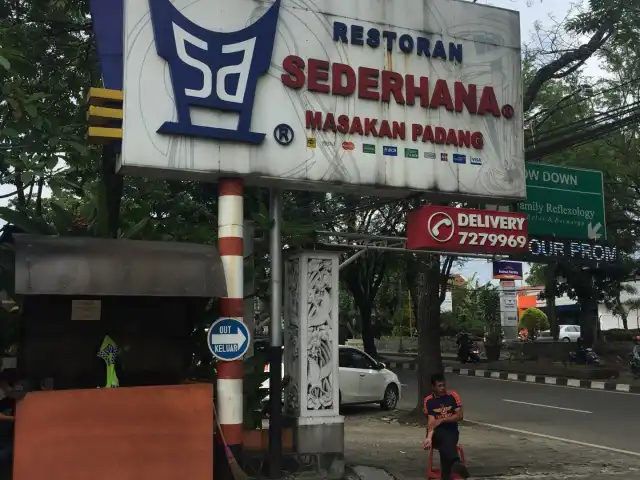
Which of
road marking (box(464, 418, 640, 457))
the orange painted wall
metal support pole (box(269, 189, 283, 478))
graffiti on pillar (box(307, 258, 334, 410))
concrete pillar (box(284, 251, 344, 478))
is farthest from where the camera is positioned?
road marking (box(464, 418, 640, 457))

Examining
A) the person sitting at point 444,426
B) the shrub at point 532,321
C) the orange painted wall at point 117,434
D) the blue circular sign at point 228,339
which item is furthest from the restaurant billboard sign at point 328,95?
the shrub at point 532,321

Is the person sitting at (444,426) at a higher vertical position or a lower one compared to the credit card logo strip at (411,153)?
lower

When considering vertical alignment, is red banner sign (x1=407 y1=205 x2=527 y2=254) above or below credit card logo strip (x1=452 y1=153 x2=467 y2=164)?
below

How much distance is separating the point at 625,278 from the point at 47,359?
78.3 ft

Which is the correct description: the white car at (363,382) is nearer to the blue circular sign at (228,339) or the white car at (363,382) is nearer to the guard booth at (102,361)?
the guard booth at (102,361)

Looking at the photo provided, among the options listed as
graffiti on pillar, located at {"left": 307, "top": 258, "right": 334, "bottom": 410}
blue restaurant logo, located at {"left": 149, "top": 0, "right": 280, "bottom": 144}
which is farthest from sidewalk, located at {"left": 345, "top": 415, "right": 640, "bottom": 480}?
blue restaurant logo, located at {"left": 149, "top": 0, "right": 280, "bottom": 144}

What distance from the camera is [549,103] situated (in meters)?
17.9

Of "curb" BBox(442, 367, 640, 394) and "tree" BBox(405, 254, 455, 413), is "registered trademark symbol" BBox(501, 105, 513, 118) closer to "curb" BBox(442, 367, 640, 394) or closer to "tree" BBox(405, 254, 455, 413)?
"tree" BBox(405, 254, 455, 413)

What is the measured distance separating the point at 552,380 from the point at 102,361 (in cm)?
1700

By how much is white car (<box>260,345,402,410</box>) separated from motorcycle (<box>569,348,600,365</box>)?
40.4ft

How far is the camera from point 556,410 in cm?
1462

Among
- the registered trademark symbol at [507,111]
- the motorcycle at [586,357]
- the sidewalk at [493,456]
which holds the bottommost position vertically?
the sidewalk at [493,456]

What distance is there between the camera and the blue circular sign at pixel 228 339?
667 centimetres

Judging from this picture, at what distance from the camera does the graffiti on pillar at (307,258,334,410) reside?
7344mm
